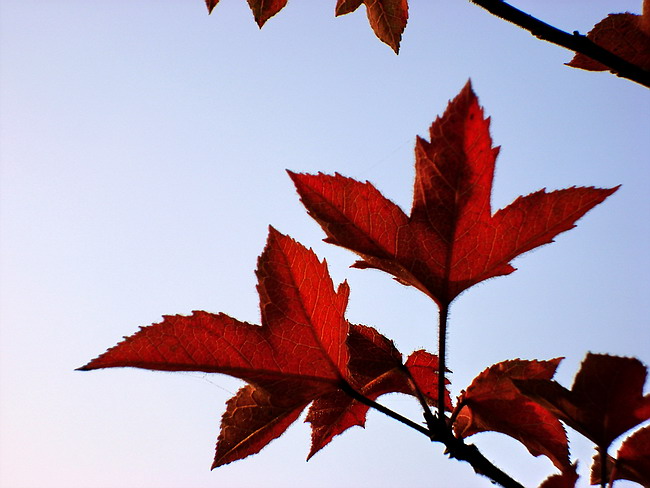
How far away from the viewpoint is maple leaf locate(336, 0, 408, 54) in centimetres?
141

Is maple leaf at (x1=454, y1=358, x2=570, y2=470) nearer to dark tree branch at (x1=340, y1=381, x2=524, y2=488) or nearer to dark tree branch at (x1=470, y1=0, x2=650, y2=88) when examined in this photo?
dark tree branch at (x1=340, y1=381, x2=524, y2=488)

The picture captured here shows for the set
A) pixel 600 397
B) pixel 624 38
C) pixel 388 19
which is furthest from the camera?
pixel 388 19

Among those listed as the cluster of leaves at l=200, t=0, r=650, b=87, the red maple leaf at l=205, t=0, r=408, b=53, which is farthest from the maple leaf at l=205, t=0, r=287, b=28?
the cluster of leaves at l=200, t=0, r=650, b=87

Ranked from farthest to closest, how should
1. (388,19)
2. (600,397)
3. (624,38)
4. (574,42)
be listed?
(388,19) < (624,38) < (574,42) < (600,397)

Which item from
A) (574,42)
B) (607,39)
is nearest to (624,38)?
(607,39)

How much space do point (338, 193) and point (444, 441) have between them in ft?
1.50

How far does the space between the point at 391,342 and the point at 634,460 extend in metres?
0.46

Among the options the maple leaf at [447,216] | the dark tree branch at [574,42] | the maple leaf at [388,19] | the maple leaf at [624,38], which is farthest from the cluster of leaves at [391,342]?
the maple leaf at [388,19]

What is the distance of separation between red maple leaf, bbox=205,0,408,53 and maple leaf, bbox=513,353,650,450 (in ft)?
3.00

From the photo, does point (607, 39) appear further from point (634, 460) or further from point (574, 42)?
point (634, 460)

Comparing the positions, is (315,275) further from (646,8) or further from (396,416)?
(646,8)

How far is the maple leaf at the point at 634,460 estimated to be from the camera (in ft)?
2.98

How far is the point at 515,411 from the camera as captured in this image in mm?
1047

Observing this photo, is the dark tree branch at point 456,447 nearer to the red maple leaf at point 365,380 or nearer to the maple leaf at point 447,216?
the red maple leaf at point 365,380
